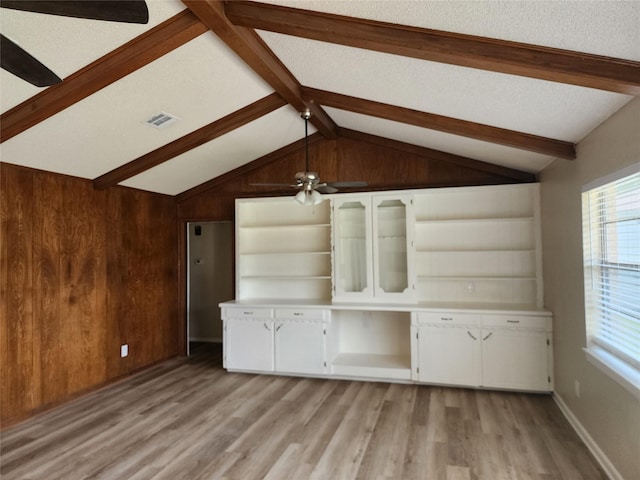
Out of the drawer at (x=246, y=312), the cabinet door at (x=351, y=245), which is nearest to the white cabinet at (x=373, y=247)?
the cabinet door at (x=351, y=245)

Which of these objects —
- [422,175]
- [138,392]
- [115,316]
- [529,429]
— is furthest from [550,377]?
[115,316]

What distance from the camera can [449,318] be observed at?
4.13 metres

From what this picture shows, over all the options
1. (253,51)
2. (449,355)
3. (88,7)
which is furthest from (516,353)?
(88,7)

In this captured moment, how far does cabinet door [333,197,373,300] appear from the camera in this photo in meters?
4.66

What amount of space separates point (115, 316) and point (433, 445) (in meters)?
3.66

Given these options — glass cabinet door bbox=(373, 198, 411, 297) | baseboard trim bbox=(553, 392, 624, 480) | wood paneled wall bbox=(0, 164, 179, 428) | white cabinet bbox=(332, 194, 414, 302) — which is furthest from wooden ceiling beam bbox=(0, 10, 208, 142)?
baseboard trim bbox=(553, 392, 624, 480)

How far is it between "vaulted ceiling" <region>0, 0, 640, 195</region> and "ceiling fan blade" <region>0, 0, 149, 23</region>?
1104mm

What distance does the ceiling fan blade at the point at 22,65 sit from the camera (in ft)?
4.00

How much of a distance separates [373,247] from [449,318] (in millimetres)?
1149

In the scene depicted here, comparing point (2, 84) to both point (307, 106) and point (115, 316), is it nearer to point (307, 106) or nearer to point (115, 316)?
point (307, 106)

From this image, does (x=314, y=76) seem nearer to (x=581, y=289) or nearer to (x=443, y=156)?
(x=443, y=156)

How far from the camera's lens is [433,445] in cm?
293

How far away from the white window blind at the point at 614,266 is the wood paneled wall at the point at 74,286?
462cm

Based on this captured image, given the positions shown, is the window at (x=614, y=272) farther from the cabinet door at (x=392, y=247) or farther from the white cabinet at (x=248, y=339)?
the white cabinet at (x=248, y=339)
